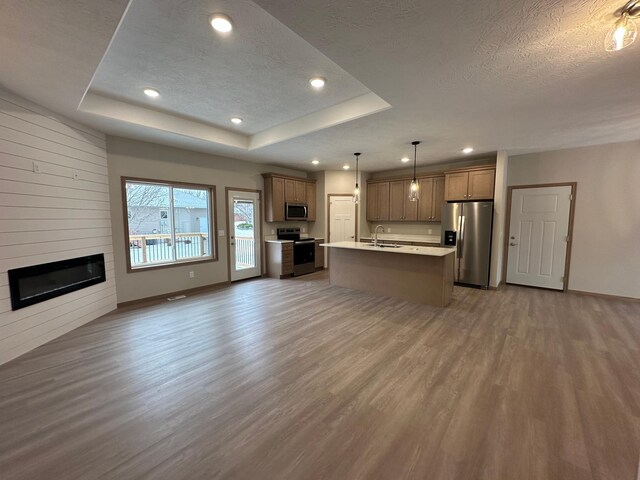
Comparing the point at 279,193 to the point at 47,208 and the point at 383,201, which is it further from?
the point at 47,208

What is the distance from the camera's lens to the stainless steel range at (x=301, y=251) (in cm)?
653

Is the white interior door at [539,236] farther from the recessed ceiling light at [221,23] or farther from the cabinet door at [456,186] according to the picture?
the recessed ceiling light at [221,23]

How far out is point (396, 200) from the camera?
682 cm

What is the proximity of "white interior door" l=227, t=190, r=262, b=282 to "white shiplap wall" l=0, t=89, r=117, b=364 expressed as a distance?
2.27 metres

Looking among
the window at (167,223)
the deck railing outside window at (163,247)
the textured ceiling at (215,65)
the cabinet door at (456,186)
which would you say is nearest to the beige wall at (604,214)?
the cabinet door at (456,186)

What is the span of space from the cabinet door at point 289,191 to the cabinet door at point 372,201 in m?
2.18

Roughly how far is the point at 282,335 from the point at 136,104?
11.9 feet

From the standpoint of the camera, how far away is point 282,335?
319 cm

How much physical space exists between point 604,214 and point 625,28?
458cm

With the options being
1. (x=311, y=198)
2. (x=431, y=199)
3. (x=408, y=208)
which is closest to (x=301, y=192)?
(x=311, y=198)

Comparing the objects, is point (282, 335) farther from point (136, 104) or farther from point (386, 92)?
point (136, 104)

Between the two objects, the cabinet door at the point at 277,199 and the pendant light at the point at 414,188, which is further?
the cabinet door at the point at 277,199

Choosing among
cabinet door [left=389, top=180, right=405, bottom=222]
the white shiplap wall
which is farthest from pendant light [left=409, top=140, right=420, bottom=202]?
the white shiplap wall

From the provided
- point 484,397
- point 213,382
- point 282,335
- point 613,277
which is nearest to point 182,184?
point 282,335
